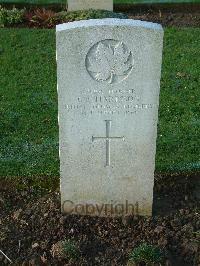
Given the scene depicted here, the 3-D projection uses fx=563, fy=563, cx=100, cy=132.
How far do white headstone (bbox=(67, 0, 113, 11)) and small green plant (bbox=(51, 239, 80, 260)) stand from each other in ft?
23.9

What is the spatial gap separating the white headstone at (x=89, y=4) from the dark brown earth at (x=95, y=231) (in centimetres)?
633

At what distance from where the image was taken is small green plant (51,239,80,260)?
16.3 ft

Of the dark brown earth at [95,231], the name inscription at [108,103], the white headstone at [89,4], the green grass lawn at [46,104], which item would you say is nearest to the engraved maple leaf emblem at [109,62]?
the name inscription at [108,103]

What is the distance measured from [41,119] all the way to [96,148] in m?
2.64

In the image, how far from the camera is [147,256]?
16.0ft

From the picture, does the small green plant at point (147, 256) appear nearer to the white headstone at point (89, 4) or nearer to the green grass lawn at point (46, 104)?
the green grass lawn at point (46, 104)

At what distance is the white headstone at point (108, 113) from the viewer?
15.4 feet

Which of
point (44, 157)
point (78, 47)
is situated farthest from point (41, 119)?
point (78, 47)

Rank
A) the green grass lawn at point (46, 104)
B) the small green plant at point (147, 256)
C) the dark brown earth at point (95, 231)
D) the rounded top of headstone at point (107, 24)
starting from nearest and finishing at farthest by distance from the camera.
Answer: the rounded top of headstone at point (107, 24)
the small green plant at point (147, 256)
the dark brown earth at point (95, 231)
the green grass lawn at point (46, 104)

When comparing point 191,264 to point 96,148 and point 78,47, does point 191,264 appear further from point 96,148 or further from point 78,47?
point 78,47

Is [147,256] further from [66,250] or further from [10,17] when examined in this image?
[10,17]

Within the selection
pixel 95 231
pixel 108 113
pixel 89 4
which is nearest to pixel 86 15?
pixel 89 4

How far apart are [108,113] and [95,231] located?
46.3 inches

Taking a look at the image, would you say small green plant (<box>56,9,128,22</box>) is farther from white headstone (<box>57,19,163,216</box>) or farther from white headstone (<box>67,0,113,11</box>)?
white headstone (<box>57,19,163,216</box>)
